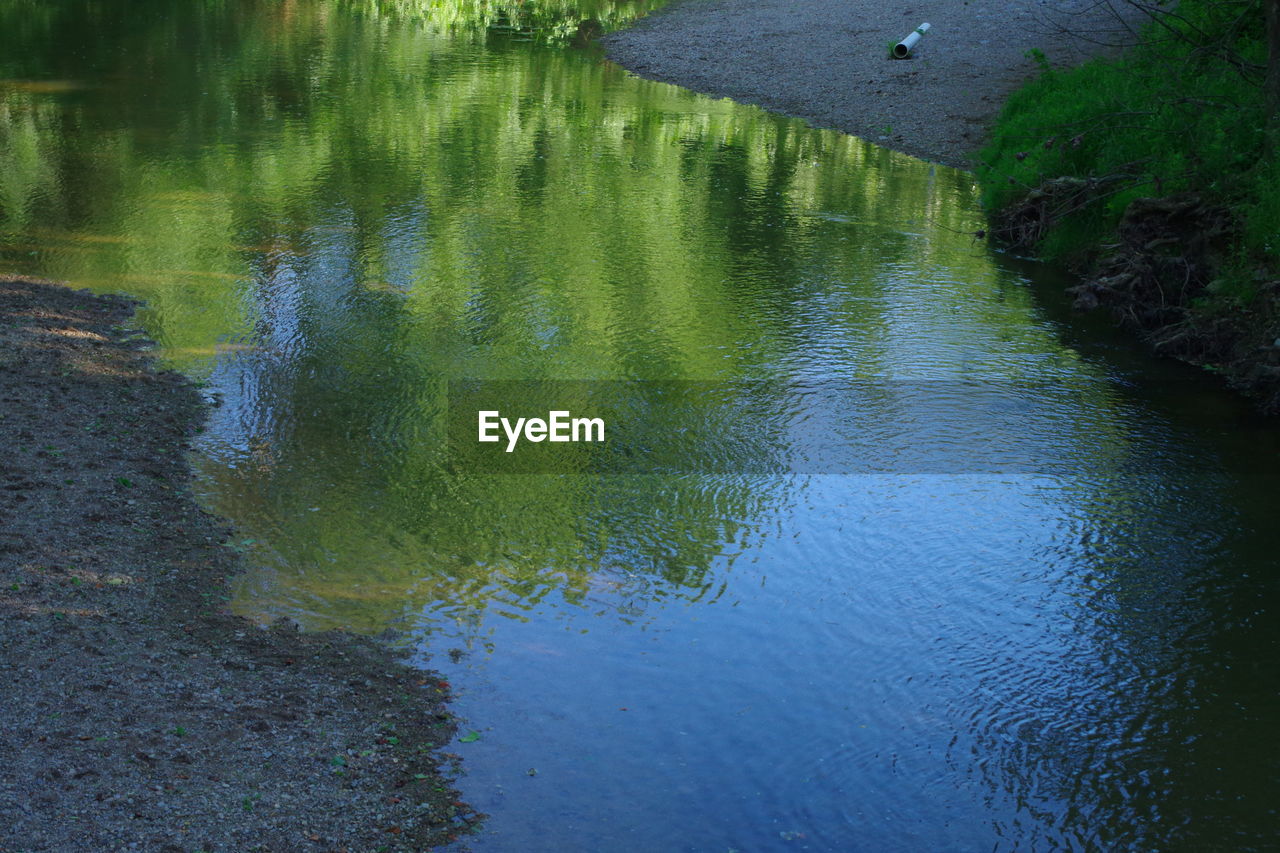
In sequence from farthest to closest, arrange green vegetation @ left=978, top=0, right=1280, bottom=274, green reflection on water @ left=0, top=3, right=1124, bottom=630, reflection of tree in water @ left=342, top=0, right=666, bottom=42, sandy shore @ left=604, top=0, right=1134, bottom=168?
reflection of tree in water @ left=342, top=0, right=666, bottom=42 → sandy shore @ left=604, top=0, right=1134, bottom=168 → green vegetation @ left=978, top=0, right=1280, bottom=274 → green reflection on water @ left=0, top=3, right=1124, bottom=630

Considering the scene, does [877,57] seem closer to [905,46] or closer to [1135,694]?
[905,46]

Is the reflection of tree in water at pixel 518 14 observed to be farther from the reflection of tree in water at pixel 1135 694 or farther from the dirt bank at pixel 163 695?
the reflection of tree in water at pixel 1135 694

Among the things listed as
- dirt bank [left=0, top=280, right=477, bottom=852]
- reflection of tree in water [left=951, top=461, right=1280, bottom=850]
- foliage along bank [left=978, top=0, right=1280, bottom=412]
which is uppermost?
foliage along bank [left=978, top=0, right=1280, bottom=412]

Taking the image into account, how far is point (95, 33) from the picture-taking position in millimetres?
29703

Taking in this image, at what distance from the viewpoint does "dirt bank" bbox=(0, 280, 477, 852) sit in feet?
19.0

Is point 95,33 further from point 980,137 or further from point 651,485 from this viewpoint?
point 651,485

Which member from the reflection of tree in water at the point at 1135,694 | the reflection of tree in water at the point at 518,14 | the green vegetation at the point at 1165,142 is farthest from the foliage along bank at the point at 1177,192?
the reflection of tree in water at the point at 518,14

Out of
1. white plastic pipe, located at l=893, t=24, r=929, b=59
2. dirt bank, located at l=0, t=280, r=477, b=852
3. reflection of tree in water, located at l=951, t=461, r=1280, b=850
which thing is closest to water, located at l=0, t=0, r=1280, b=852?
reflection of tree in water, located at l=951, t=461, r=1280, b=850

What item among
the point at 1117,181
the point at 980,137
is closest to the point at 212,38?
the point at 980,137

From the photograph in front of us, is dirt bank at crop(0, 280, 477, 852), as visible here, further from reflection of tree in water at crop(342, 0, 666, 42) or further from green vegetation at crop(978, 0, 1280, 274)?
reflection of tree in water at crop(342, 0, 666, 42)

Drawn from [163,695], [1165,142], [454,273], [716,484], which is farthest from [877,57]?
[163,695]

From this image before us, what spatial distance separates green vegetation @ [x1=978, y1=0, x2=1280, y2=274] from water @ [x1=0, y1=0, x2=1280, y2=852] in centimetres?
109

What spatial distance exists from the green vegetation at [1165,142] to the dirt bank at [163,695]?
11.2 m

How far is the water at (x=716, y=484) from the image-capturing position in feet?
23.1
